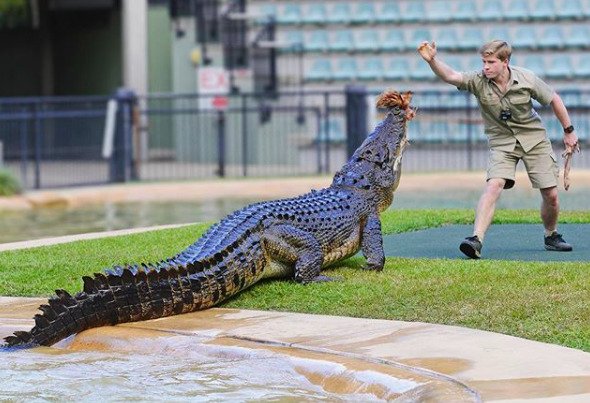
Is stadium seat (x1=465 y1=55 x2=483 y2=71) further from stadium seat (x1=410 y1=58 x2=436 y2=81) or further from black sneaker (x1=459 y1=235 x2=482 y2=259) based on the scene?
black sneaker (x1=459 y1=235 x2=482 y2=259)

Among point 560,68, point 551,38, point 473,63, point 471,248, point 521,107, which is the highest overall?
point 551,38

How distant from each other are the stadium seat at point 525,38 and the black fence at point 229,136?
2.03 meters

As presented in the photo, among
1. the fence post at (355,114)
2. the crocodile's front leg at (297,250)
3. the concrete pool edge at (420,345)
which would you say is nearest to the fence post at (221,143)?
the fence post at (355,114)

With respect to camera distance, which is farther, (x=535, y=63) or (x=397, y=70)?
(x=397, y=70)

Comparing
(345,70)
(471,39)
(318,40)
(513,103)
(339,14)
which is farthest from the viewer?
(339,14)

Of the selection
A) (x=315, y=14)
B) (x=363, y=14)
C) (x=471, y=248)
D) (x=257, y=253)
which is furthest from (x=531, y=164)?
(x=315, y=14)

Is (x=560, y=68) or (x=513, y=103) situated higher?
(x=560, y=68)

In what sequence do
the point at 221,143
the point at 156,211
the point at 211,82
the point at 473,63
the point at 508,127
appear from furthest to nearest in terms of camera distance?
the point at 473,63, the point at 211,82, the point at 221,143, the point at 156,211, the point at 508,127

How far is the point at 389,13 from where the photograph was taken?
25.4 m

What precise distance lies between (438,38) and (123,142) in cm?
699

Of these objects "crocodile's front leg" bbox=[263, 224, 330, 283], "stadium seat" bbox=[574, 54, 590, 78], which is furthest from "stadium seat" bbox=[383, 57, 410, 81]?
"crocodile's front leg" bbox=[263, 224, 330, 283]

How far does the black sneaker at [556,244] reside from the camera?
9.65 m

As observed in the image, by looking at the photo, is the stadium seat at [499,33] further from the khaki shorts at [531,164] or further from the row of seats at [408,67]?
the khaki shorts at [531,164]

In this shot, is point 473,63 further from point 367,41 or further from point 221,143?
point 221,143
